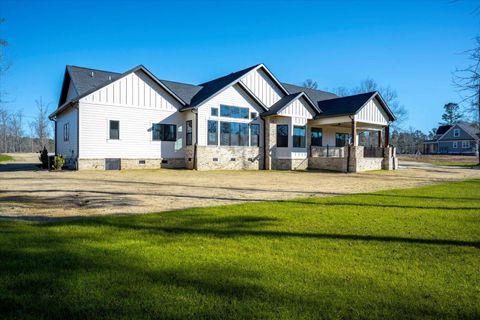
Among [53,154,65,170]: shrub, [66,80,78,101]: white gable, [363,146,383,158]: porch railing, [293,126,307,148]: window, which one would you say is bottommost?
[53,154,65,170]: shrub

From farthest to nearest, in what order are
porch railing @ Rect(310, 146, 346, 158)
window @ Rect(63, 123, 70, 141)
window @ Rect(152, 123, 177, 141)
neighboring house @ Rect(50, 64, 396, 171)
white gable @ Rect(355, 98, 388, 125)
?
porch railing @ Rect(310, 146, 346, 158) → white gable @ Rect(355, 98, 388, 125) → window @ Rect(152, 123, 177, 141) → window @ Rect(63, 123, 70, 141) → neighboring house @ Rect(50, 64, 396, 171)

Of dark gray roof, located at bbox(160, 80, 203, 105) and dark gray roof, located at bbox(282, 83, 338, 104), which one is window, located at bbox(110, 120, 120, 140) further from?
dark gray roof, located at bbox(282, 83, 338, 104)

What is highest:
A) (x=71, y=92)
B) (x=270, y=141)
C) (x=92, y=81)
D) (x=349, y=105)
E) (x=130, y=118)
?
(x=92, y=81)

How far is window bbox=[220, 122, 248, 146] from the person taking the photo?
23.0 meters

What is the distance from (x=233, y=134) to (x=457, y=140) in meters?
63.5

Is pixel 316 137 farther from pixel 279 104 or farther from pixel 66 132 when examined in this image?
pixel 66 132

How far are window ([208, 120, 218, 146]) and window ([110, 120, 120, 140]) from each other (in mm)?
6194

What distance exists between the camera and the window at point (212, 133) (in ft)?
73.2

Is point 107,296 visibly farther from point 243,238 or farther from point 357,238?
point 357,238

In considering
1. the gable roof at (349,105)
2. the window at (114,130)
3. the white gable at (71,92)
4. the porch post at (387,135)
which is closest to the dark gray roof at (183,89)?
the window at (114,130)

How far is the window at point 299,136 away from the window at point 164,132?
9.34 m

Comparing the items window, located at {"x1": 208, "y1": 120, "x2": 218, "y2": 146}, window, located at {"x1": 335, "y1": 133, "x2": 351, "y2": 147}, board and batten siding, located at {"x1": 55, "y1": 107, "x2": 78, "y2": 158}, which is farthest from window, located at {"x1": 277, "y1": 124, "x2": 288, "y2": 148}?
board and batten siding, located at {"x1": 55, "y1": 107, "x2": 78, "y2": 158}

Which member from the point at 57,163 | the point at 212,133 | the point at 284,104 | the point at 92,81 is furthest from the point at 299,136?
the point at 57,163

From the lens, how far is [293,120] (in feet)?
78.5
